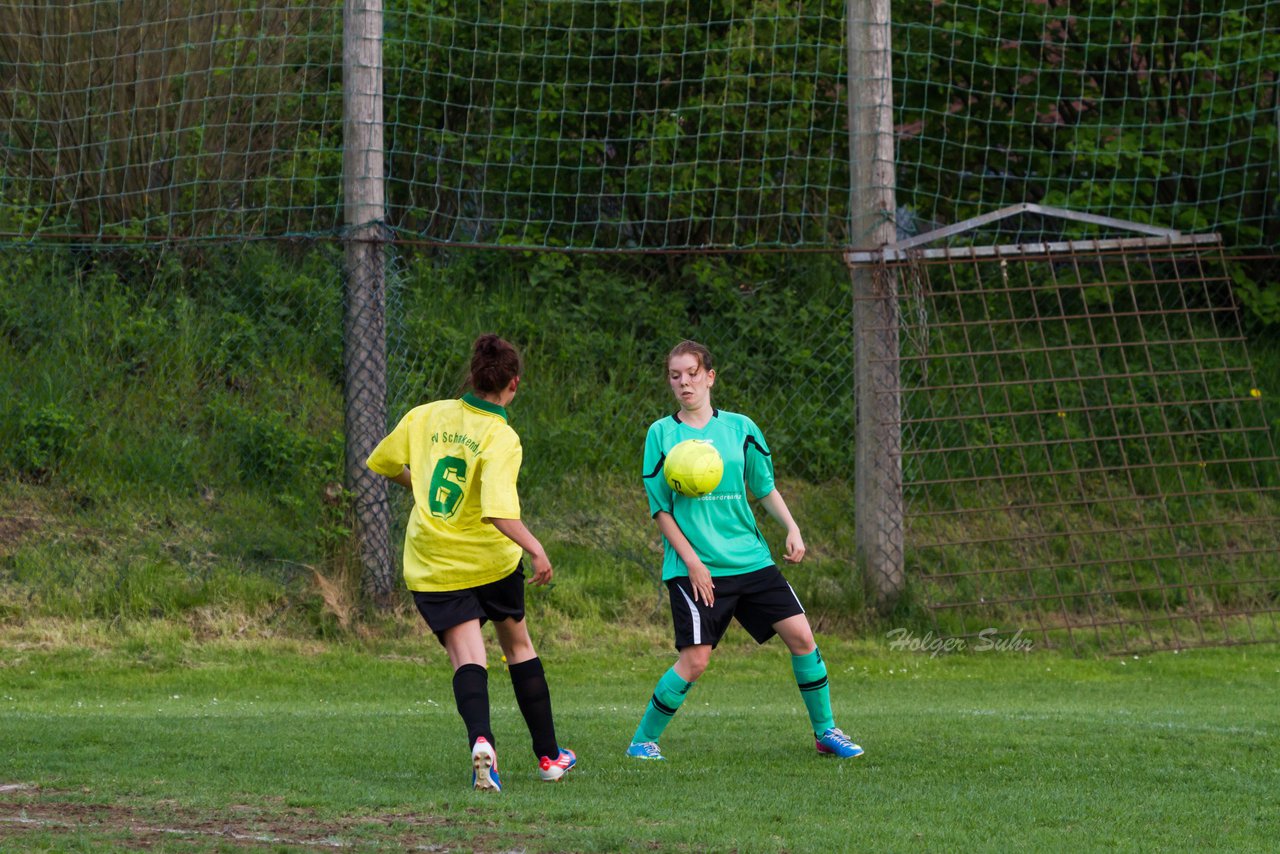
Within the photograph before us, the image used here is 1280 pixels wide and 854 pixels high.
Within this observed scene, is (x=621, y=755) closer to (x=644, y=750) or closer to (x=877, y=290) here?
(x=644, y=750)

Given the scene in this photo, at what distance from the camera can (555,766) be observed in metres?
5.57

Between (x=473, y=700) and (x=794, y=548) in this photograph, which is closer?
(x=473, y=700)

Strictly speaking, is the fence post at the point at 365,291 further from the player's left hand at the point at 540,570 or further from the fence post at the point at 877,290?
the player's left hand at the point at 540,570

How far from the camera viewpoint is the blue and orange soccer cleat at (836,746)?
5949 mm

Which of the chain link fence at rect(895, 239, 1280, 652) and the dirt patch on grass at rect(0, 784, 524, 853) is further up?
the chain link fence at rect(895, 239, 1280, 652)

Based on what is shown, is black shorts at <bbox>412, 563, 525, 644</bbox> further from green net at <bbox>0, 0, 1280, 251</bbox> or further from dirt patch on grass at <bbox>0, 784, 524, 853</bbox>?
green net at <bbox>0, 0, 1280, 251</bbox>

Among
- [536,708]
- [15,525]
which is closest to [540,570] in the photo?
[536,708]

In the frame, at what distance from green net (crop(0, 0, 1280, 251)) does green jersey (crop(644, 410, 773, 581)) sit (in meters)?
6.30

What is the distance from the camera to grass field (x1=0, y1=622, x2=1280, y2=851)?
454 cm

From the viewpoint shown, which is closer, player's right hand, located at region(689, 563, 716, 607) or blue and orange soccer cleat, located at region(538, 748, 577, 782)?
blue and orange soccer cleat, located at region(538, 748, 577, 782)

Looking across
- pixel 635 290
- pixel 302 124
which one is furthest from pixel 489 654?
pixel 302 124

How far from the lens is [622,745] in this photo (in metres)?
6.50

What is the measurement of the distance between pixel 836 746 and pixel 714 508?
1.05 metres

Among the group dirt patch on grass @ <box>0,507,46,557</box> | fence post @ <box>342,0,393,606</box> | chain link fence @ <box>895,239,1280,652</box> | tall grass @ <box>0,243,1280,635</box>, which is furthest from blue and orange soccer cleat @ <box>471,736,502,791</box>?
dirt patch on grass @ <box>0,507,46,557</box>
